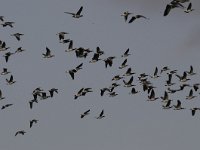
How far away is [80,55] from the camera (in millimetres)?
107375

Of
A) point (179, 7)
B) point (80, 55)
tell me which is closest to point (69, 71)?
point (80, 55)

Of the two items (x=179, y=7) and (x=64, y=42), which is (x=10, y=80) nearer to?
(x=64, y=42)

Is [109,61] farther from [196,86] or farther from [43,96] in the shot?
[196,86]

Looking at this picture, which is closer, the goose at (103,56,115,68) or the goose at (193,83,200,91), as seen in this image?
the goose at (103,56,115,68)

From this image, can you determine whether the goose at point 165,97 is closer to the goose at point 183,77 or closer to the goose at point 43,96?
the goose at point 183,77

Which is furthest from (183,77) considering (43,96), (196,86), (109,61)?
(43,96)

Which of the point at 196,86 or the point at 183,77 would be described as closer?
the point at 183,77

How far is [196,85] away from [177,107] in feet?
15.4

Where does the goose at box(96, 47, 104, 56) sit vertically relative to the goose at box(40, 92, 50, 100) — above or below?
above

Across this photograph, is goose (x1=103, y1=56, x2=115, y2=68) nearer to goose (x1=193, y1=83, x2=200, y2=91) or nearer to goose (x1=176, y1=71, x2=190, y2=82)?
goose (x1=176, y1=71, x2=190, y2=82)

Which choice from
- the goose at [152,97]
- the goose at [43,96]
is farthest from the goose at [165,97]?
the goose at [43,96]

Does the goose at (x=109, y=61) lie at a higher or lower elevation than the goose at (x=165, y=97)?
higher

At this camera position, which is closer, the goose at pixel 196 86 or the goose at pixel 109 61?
the goose at pixel 109 61

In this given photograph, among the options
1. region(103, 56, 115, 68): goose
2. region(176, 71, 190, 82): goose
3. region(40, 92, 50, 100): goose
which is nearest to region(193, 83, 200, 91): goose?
region(176, 71, 190, 82): goose
